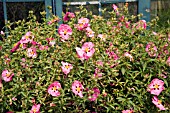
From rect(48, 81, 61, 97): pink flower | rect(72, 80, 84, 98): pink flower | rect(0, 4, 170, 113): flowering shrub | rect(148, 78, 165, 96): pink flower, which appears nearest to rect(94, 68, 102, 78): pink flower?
rect(0, 4, 170, 113): flowering shrub

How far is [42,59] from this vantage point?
2369mm

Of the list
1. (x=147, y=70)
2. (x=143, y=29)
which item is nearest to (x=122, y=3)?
(x=143, y=29)

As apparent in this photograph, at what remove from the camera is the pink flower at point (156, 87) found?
7.54ft

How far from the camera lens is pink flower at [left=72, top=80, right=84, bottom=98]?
7.17 feet

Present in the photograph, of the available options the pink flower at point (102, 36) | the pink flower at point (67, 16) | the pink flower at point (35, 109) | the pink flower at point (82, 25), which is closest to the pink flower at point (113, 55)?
the pink flower at point (102, 36)

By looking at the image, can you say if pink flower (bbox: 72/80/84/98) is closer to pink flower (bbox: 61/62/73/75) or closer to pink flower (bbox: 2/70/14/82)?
pink flower (bbox: 61/62/73/75)

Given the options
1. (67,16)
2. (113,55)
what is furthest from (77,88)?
(67,16)

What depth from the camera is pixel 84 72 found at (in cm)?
229

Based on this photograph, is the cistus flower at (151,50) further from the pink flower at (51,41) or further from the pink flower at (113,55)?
the pink flower at (51,41)

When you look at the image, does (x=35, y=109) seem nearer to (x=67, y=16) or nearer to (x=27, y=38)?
(x=27, y=38)

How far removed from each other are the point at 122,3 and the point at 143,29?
1139 millimetres

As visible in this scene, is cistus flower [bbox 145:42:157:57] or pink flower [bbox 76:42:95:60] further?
cistus flower [bbox 145:42:157:57]

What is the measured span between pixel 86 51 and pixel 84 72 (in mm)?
128

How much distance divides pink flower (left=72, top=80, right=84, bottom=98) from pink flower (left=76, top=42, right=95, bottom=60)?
16 centimetres
